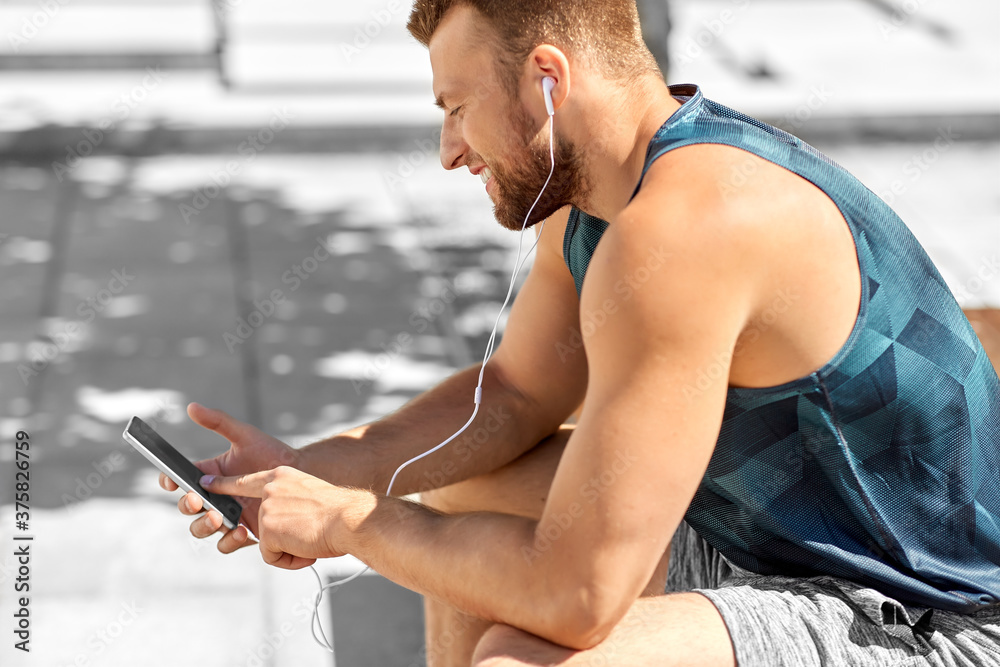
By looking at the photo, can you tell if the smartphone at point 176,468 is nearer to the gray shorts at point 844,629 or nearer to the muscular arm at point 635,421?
the muscular arm at point 635,421

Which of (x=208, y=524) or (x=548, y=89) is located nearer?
(x=548, y=89)

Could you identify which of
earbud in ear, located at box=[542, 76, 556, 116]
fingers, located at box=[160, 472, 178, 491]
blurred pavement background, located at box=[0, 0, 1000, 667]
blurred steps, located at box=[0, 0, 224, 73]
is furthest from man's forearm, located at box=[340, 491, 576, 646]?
blurred steps, located at box=[0, 0, 224, 73]

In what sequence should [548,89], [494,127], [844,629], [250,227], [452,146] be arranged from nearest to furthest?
[844,629] < [548,89] < [494,127] < [452,146] < [250,227]

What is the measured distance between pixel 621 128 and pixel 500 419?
902mm

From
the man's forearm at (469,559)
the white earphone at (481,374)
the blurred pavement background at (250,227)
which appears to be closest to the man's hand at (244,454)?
the white earphone at (481,374)

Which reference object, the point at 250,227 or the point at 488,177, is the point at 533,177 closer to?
the point at 488,177

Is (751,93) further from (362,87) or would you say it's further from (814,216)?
(814,216)

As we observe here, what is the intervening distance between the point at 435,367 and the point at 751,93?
4.52m

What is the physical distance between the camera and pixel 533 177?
2463 millimetres

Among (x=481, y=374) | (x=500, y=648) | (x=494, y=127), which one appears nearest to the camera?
(x=500, y=648)

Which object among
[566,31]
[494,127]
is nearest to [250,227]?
[494,127]

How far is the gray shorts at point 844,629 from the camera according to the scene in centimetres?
216

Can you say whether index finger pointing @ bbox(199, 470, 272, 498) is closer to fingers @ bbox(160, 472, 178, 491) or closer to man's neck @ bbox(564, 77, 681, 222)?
fingers @ bbox(160, 472, 178, 491)

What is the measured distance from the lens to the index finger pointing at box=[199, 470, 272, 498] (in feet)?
8.38
